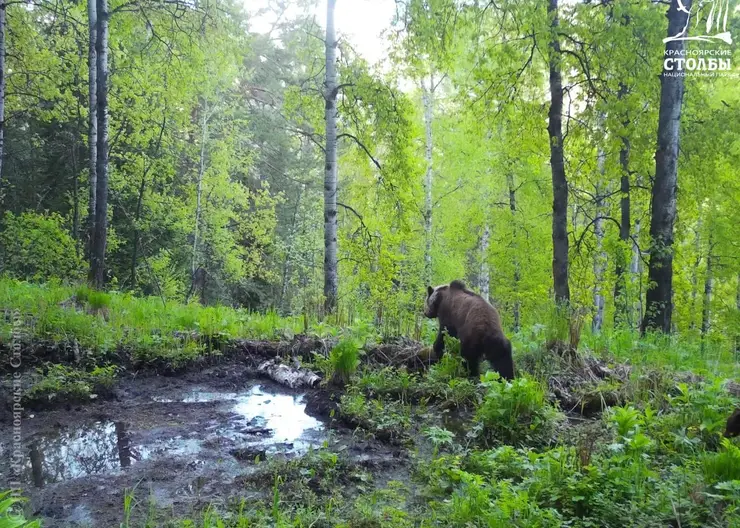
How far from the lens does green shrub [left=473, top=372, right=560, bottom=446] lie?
4445 millimetres

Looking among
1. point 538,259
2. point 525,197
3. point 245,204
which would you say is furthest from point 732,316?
point 245,204

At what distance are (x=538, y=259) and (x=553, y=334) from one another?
13879mm

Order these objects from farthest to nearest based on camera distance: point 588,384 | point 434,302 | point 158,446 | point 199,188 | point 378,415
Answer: point 199,188 → point 434,302 → point 588,384 → point 378,415 → point 158,446

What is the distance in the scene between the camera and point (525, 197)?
20.9 m

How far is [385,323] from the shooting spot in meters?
8.08

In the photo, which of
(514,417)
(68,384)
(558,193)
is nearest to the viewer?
(514,417)

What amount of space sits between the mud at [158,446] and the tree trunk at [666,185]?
696cm

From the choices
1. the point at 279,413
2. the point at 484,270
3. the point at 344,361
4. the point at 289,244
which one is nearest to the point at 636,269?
the point at 484,270

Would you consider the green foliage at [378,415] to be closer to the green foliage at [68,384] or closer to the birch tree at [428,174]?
the green foliage at [68,384]

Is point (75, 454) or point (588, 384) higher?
point (588, 384)

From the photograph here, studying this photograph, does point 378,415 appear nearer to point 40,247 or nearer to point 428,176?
point 40,247

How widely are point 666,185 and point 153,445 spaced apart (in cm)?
941

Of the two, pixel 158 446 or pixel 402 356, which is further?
pixel 402 356

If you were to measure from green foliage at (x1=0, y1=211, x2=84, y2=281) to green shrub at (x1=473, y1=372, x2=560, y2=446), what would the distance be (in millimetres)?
13431
